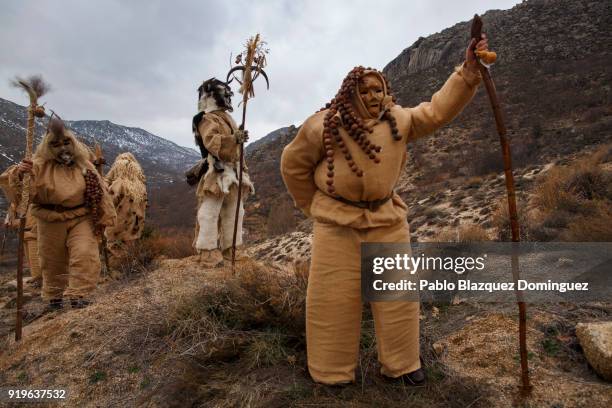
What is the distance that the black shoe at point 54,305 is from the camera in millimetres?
4360

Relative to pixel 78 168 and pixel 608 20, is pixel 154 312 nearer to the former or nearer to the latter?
pixel 78 168

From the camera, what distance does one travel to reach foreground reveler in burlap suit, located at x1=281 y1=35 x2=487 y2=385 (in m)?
2.12

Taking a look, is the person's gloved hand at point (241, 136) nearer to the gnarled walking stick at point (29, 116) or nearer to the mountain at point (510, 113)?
the gnarled walking stick at point (29, 116)

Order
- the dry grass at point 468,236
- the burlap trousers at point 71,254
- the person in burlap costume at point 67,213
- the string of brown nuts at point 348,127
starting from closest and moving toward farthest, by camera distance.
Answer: the string of brown nuts at point 348,127 → the person in burlap costume at point 67,213 → the burlap trousers at point 71,254 → the dry grass at point 468,236

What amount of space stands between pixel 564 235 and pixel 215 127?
4.44 meters

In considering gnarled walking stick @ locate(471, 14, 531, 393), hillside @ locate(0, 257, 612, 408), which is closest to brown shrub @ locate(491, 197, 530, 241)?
hillside @ locate(0, 257, 612, 408)

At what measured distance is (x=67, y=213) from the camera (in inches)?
159

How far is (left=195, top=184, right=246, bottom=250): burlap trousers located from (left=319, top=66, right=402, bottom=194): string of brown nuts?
3.28 metres

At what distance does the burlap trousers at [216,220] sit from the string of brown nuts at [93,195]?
132 centimetres

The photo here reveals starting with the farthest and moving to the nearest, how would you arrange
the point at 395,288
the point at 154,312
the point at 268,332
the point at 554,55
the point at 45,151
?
the point at 554,55
the point at 45,151
the point at 154,312
the point at 268,332
the point at 395,288

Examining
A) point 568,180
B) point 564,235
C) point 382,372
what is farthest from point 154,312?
point 568,180

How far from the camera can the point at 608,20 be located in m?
25.8

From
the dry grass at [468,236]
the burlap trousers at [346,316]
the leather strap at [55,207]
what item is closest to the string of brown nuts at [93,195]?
the leather strap at [55,207]

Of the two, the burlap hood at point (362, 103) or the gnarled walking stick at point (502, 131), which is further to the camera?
the burlap hood at point (362, 103)
